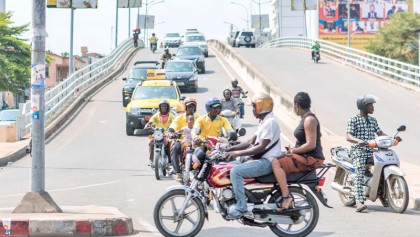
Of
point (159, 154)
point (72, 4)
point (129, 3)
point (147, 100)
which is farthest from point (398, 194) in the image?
point (129, 3)

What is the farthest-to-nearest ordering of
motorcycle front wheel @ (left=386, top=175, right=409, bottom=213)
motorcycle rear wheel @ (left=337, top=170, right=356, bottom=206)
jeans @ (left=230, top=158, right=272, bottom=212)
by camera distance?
motorcycle rear wheel @ (left=337, top=170, right=356, bottom=206) < motorcycle front wheel @ (left=386, top=175, right=409, bottom=213) < jeans @ (left=230, top=158, right=272, bottom=212)

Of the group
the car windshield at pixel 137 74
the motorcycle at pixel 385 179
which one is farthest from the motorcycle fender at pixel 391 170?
the car windshield at pixel 137 74

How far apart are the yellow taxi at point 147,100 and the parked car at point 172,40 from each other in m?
55.6

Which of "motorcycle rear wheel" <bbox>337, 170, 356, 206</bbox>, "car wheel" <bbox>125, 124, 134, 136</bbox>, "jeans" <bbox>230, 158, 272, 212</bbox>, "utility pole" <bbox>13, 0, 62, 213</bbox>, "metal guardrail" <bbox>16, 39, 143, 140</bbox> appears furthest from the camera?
"car wheel" <bbox>125, 124, 134, 136</bbox>

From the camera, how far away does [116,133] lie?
96.6ft

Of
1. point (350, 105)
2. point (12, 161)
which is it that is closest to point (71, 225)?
point (12, 161)

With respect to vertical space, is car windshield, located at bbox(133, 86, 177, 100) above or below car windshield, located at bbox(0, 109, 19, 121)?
above

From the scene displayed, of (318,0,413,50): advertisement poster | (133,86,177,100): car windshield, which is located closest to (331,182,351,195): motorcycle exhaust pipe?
(133,86,177,100): car windshield

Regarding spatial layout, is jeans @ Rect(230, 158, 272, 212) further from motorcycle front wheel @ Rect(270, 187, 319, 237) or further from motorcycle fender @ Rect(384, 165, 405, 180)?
motorcycle fender @ Rect(384, 165, 405, 180)

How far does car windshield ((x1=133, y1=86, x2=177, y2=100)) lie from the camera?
98.3ft

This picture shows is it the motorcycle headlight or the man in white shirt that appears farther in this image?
the motorcycle headlight

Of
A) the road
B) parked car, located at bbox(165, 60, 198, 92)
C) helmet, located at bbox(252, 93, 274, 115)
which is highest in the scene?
parked car, located at bbox(165, 60, 198, 92)

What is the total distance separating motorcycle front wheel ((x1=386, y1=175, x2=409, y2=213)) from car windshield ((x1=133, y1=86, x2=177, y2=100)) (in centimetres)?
1748

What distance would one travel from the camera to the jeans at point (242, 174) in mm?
10359
